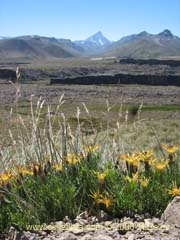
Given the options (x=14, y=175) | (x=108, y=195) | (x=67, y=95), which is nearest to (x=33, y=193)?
(x=14, y=175)

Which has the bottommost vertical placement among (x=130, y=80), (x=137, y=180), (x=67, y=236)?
(x=130, y=80)

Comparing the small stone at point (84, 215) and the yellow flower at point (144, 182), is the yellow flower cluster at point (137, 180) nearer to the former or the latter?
the yellow flower at point (144, 182)

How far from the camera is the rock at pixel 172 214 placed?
3.97 metres

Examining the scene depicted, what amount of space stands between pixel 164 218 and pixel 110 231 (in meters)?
0.46

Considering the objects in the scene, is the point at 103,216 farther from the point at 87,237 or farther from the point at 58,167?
the point at 58,167

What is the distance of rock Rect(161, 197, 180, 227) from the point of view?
3969mm

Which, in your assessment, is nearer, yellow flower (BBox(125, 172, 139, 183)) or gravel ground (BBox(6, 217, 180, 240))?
gravel ground (BBox(6, 217, 180, 240))

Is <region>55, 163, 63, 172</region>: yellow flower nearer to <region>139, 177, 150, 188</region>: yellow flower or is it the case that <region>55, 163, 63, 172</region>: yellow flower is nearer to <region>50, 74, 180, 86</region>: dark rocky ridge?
<region>139, 177, 150, 188</region>: yellow flower

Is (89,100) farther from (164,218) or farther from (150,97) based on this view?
(164,218)

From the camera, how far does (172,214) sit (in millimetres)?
4016

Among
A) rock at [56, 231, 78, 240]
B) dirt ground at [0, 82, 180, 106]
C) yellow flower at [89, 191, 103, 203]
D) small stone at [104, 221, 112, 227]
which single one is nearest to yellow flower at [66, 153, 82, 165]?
yellow flower at [89, 191, 103, 203]

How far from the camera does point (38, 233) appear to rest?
164 inches

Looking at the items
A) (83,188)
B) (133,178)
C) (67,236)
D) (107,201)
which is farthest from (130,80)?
(67,236)

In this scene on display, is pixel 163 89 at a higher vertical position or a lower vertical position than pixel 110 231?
lower
